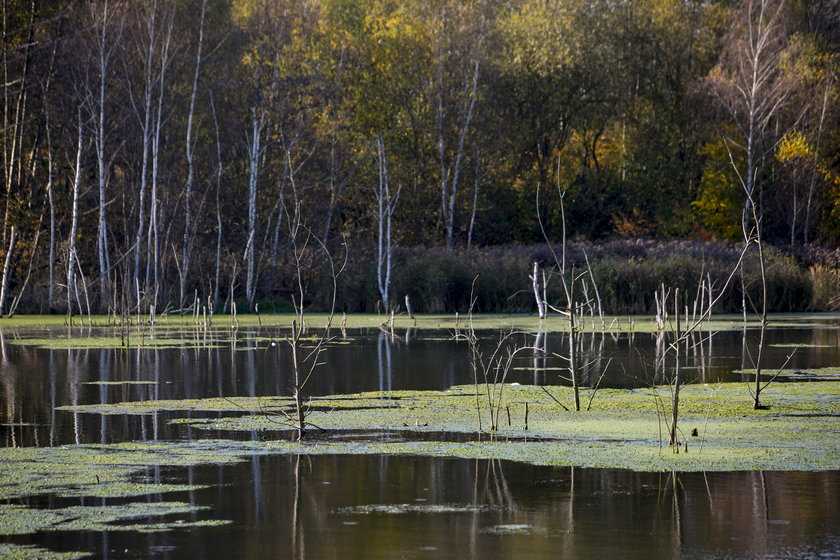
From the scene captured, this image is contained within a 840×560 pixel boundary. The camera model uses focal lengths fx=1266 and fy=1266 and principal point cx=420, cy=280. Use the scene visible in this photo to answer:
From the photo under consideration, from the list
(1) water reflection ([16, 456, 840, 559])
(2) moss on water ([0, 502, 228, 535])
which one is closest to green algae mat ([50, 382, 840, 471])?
(1) water reflection ([16, 456, 840, 559])

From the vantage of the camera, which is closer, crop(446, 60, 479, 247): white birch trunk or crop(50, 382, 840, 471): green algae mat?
crop(50, 382, 840, 471): green algae mat

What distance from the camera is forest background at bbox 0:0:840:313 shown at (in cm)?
3081

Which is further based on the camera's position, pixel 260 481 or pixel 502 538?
pixel 260 481

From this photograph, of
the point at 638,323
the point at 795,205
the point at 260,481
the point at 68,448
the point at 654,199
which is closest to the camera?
the point at 260,481

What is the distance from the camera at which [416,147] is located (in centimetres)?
4041

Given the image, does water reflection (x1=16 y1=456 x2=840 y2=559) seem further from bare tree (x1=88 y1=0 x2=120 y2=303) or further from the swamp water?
bare tree (x1=88 y1=0 x2=120 y2=303)

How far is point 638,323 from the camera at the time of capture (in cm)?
2647

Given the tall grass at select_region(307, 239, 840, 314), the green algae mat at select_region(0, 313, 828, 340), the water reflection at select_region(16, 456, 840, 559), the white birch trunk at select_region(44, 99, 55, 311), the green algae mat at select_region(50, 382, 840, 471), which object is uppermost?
the white birch trunk at select_region(44, 99, 55, 311)

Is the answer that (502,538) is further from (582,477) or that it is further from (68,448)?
(68,448)

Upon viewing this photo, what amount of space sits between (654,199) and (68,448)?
115 feet

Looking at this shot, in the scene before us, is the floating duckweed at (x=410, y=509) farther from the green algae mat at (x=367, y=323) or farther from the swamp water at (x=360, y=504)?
the green algae mat at (x=367, y=323)

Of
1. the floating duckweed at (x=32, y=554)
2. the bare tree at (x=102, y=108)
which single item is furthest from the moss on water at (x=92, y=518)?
the bare tree at (x=102, y=108)

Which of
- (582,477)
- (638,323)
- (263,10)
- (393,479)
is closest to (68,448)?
(393,479)

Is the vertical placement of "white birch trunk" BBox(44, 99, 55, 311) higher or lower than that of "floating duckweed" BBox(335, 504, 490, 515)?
higher
